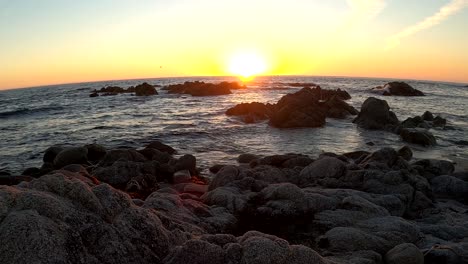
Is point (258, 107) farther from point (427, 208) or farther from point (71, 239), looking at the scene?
point (71, 239)

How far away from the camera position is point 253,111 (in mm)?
41656

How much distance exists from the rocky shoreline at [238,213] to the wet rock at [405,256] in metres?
0.03

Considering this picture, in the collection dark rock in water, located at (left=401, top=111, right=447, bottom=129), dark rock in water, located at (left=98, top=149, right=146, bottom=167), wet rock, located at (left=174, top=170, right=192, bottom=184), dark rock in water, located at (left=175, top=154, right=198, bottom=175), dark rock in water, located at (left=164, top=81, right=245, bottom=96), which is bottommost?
dark rock in water, located at (left=401, top=111, right=447, bottom=129)

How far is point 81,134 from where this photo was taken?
32719 mm

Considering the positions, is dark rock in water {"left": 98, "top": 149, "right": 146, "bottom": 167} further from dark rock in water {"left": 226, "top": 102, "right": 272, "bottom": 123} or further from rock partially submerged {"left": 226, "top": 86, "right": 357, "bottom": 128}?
dark rock in water {"left": 226, "top": 102, "right": 272, "bottom": 123}

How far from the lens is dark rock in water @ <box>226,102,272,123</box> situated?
132 ft

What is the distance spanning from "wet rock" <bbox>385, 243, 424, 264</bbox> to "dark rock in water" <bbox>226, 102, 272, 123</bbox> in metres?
31.2

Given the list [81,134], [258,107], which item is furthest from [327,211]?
[258,107]

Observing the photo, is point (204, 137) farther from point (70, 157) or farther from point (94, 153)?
point (70, 157)

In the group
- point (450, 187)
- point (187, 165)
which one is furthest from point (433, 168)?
point (187, 165)

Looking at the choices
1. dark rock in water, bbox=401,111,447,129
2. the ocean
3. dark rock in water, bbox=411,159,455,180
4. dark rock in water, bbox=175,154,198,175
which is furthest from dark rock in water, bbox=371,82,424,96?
dark rock in water, bbox=175,154,198,175

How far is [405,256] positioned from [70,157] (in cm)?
1701

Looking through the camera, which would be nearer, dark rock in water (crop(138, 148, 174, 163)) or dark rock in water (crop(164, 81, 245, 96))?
dark rock in water (crop(138, 148, 174, 163))

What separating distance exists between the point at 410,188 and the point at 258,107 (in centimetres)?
3023
